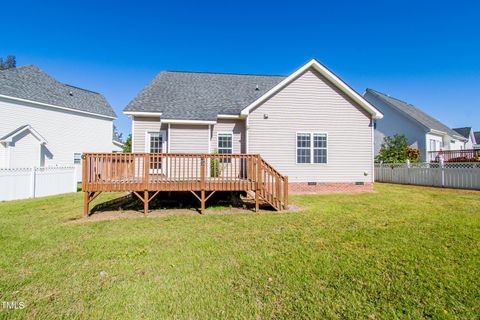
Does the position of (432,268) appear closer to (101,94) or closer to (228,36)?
(228,36)

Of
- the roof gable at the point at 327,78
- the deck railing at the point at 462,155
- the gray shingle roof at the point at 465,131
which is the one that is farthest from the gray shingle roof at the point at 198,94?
the gray shingle roof at the point at 465,131

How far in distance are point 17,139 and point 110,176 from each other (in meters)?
13.5

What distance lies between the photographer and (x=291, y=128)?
36.6 ft

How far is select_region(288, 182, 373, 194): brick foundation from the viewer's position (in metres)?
11.1

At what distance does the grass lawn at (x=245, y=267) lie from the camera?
2.73m

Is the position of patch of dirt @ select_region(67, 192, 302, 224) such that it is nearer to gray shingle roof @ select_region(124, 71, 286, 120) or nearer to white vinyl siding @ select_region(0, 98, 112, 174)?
gray shingle roof @ select_region(124, 71, 286, 120)

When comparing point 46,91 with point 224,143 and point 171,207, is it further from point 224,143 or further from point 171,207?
point 171,207

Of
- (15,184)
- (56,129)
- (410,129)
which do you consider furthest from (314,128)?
(56,129)

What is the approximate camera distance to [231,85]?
14000 millimetres

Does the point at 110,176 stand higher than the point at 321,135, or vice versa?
the point at 321,135

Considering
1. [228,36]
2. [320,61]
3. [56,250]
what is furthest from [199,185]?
[228,36]

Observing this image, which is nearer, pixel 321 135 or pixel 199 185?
pixel 199 185

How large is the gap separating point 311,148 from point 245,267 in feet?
28.3

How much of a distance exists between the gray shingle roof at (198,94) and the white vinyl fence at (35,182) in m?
5.87
